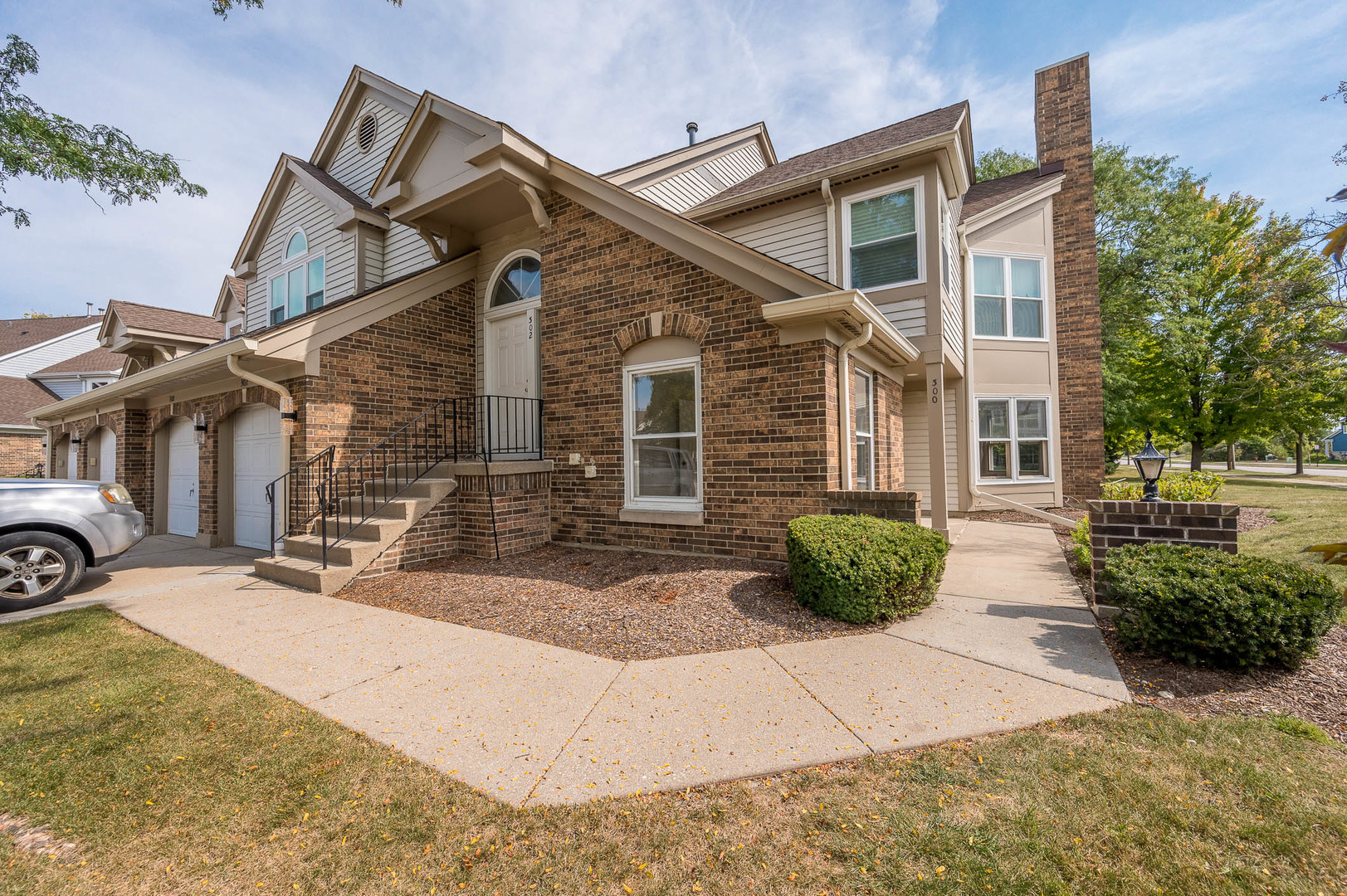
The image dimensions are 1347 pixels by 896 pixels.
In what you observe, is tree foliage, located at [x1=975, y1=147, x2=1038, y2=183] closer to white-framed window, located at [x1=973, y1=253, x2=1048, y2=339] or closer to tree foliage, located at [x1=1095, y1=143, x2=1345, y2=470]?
tree foliage, located at [x1=1095, y1=143, x2=1345, y2=470]

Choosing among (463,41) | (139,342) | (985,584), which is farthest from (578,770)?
(139,342)

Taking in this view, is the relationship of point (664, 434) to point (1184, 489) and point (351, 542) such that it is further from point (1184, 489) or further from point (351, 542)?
point (1184, 489)

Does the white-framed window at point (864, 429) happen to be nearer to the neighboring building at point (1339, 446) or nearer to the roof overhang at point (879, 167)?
the roof overhang at point (879, 167)

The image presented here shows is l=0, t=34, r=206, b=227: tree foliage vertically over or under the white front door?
over

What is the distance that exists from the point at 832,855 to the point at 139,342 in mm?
17238

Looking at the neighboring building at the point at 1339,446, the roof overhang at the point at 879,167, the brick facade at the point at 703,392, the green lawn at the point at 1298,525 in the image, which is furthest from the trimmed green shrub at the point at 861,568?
the roof overhang at the point at 879,167

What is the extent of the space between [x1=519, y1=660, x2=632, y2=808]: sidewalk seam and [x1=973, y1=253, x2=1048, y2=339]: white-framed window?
11.2m

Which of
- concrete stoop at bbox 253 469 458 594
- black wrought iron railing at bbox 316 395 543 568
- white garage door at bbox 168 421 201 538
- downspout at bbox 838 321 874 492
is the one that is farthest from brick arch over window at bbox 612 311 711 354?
white garage door at bbox 168 421 201 538

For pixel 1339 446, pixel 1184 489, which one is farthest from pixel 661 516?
pixel 1184 489

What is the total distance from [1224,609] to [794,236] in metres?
7.38

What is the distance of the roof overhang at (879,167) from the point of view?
7.74 metres

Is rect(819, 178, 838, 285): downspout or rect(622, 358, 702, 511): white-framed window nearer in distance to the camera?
rect(622, 358, 702, 511): white-framed window

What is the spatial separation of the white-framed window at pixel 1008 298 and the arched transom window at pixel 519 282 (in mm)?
9045

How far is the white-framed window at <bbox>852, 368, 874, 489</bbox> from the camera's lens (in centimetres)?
763
